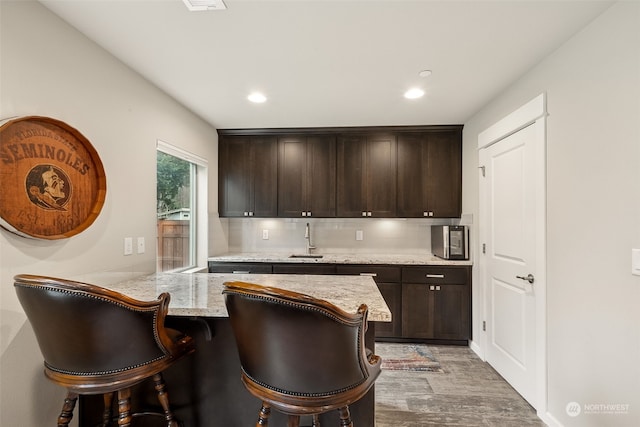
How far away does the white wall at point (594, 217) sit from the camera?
4.79 feet

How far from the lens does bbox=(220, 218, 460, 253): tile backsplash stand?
3.92 meters

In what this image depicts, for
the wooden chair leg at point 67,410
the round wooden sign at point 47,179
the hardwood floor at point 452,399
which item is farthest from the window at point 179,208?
the hardwood floor at point 452,399

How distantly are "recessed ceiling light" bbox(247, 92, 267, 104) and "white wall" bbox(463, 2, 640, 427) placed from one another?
7.03ft

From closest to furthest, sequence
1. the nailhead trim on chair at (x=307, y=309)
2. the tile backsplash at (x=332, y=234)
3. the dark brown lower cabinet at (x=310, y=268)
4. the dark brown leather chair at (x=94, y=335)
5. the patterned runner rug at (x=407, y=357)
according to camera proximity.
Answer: the nailhead trim on chair at (x=307, y=309), the dark brown leather chair at (x=94, y=335), the patterned runner rug at (x=407, y=357), the dark brown lower cabinet at (x=310, y=268), the tile backsplash at (x=332, y=234)

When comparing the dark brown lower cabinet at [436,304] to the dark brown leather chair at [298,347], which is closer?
the dark brown leather chair at [298,347]

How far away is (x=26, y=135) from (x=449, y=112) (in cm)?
330

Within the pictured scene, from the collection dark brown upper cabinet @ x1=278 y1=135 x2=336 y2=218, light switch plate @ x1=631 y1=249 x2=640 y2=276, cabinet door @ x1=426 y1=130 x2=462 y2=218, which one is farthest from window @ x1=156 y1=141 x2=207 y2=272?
light switch plate @ x1=631 y1=249 x2=640 y2=276

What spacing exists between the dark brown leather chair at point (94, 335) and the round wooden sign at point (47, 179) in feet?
1.61

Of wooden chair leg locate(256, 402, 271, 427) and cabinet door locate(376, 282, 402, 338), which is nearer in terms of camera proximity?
wooden chair leg locate(256, 402, 271, 427)

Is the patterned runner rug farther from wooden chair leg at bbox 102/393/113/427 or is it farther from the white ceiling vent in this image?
the white ceiling vent

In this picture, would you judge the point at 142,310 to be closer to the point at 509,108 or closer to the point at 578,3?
the point at 578,3

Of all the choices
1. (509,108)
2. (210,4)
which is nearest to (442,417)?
(509,108)

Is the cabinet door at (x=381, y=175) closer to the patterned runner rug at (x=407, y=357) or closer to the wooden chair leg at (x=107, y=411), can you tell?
the patterned runner rug at (x=407, y=357)

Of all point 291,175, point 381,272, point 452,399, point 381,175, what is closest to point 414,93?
point 381,175
